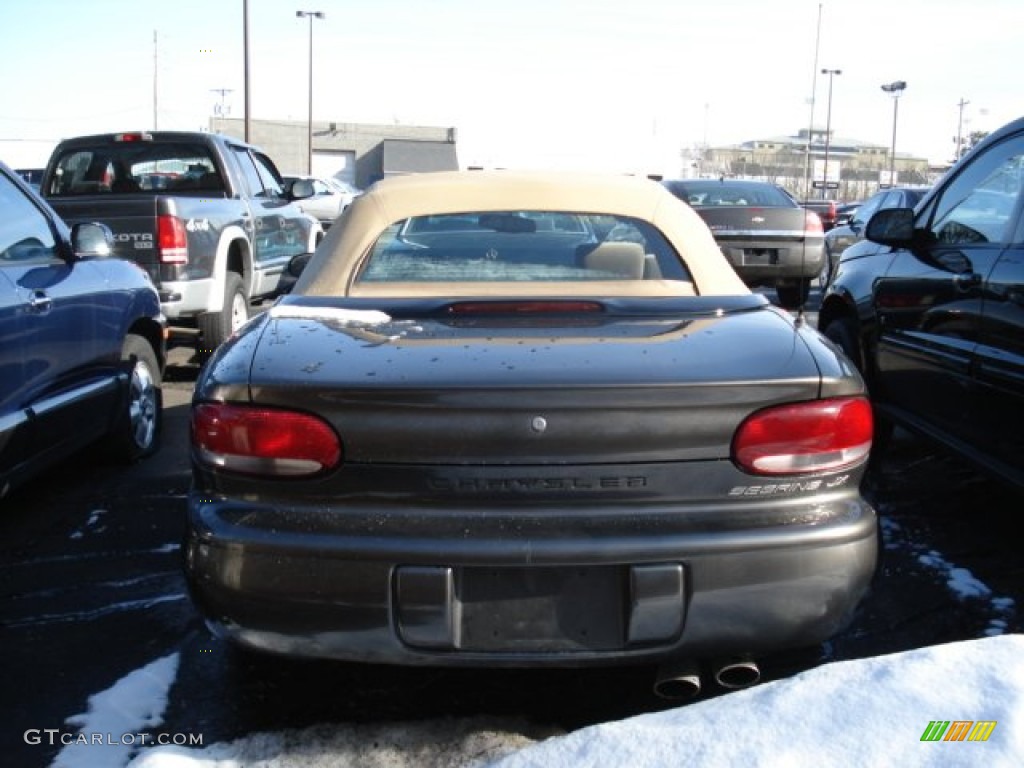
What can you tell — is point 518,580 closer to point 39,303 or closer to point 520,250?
point 520,250

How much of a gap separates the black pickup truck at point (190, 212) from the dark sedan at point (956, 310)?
13.7 ft

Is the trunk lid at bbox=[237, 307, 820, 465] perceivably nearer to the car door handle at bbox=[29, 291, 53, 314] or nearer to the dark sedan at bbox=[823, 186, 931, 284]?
the car door handle at bbox=[29, 291, 53, 314]

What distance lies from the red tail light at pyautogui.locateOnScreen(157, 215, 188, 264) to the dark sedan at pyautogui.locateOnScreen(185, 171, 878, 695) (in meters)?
4.93

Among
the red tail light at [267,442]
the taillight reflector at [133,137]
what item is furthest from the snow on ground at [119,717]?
the taillight reflector at [133,137]

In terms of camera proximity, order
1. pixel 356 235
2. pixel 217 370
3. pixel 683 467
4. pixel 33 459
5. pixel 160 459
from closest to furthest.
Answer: pixel 683 467
pixel 217 370
pixel 356 235
pixel 33 459
pixel 160 459

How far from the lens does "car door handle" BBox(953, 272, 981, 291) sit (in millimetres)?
4047

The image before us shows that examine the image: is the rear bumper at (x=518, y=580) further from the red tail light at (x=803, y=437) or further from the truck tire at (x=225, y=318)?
the truck tire at (x=225, y=318)

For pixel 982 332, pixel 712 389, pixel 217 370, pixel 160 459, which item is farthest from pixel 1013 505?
pixel 160 459

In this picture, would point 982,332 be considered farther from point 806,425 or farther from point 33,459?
point 33,459

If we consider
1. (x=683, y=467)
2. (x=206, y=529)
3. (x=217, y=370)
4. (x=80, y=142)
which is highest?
(x=80, y=142)

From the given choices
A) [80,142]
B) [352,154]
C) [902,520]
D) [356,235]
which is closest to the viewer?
[356,235]

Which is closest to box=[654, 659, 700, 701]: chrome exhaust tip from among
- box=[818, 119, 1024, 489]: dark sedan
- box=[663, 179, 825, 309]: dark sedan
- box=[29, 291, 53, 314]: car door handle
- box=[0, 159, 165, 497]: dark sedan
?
box=[818, 119, 1024, 489]: dark sedan

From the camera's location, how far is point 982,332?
398cm

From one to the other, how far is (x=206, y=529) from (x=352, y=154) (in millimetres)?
67410
